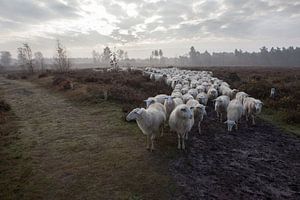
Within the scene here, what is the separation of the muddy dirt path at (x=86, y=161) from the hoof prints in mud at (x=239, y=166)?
101 cm

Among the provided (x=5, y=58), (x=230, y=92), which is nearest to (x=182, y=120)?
(x=230, y=92)

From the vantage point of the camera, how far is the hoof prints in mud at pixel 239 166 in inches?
288

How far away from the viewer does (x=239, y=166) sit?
8.85m

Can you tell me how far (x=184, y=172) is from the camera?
816 centimetres

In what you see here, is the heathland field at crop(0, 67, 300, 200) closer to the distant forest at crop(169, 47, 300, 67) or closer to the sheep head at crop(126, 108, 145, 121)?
the sheep head at crop(126, 108, 145, 121)

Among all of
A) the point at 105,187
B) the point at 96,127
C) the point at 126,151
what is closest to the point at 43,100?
the point at 96,127

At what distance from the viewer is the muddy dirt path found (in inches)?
280

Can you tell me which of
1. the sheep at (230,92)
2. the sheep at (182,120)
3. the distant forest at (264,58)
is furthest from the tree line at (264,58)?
the sheep at (182,120)

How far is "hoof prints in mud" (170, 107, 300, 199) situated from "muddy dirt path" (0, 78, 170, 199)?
1.01 m

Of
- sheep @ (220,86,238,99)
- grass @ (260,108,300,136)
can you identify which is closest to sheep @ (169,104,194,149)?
grass @ (260,108,300,136)

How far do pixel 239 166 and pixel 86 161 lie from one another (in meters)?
5.19

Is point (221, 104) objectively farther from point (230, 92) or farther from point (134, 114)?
point (134, 114)

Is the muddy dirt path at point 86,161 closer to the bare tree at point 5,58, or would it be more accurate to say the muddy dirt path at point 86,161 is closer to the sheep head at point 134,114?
the sheep head at point 134,114

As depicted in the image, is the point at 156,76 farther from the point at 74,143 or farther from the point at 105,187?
the point at 105,187
